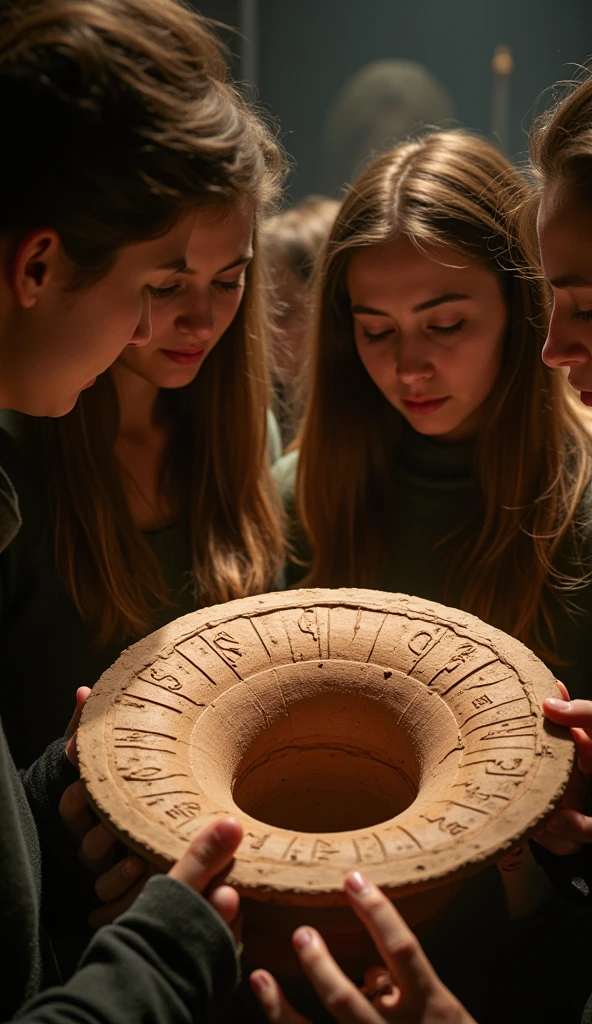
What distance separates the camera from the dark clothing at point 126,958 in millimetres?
1039

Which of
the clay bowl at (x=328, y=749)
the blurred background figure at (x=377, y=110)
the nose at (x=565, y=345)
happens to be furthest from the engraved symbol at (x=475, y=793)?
the blurred background figure at (x=377, y=110)

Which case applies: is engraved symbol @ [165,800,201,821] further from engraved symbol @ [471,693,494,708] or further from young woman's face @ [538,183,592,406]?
young woman's face @ [538,183,592,406]

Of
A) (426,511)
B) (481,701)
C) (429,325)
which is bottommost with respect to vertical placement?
(481,701)

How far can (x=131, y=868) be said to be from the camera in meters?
1.39

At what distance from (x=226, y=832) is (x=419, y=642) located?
0.55 metres

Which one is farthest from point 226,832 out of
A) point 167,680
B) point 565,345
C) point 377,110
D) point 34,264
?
point 377,110

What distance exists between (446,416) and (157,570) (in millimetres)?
761

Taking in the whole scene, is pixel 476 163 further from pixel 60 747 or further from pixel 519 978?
pixel 519 978

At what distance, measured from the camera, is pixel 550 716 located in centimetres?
137

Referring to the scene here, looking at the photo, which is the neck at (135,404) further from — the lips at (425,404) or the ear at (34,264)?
the ear at (34,264)

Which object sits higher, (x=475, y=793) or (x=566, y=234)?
(x=566, y=234)

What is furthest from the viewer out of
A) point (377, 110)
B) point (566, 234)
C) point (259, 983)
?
point (377, 110)

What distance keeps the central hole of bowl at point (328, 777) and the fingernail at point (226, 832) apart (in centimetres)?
37

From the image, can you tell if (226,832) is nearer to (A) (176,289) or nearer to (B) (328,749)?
(B) (328,749)
